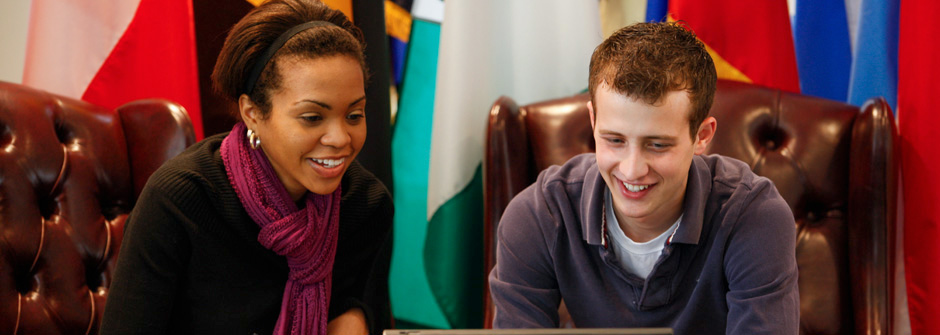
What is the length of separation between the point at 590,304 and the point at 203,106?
1142 millimetres

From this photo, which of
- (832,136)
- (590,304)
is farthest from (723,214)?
(832,136)

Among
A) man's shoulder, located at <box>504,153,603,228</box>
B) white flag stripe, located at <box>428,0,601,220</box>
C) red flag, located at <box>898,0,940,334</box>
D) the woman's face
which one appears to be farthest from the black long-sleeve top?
red flag, located at <box>898,0,940,334</box>

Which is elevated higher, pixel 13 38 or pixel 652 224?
pixel 13 38

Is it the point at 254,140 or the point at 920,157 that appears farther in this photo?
the point at 920,157

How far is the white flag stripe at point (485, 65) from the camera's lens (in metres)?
2.04

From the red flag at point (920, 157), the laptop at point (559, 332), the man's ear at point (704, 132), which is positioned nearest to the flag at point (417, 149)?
the man's ear at point (704, 132)

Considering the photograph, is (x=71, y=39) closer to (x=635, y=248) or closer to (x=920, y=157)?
(x=635, y=248)

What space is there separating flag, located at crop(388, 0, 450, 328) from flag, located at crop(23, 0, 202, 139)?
0.58 metres

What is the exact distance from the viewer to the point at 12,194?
1467mm

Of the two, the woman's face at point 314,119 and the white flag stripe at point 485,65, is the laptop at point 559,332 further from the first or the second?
the white flag stripe at point 485,65

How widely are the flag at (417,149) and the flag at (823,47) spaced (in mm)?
966

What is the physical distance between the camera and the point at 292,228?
1.39m

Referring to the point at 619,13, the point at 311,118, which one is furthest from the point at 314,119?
the point at 619,13

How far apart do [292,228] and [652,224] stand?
630 mm
